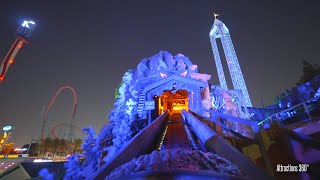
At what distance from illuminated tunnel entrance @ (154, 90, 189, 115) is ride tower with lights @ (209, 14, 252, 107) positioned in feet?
42.7

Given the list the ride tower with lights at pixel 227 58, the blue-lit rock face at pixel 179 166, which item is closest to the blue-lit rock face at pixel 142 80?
the ride tower with lights at pixel 227 58

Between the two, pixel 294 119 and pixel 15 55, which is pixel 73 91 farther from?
pixel 294 119

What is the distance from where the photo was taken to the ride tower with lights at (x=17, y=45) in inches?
1246

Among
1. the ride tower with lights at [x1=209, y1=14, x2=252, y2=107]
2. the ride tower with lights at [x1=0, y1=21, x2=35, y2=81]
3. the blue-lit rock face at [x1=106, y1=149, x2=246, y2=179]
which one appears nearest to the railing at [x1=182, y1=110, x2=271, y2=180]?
the blue-lit rock face at [x1=106, y1=149, x2=246, y2=179]

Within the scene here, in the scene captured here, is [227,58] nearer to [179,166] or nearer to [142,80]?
[142,80]

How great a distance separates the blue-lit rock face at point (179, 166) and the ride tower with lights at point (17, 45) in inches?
1472

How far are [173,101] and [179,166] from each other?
20.1 metres

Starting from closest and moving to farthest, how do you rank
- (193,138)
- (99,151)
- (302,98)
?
(193,138) → (99,151) → (302,98)

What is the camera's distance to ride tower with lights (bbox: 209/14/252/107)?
112 ft

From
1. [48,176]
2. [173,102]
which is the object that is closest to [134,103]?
[173,102]

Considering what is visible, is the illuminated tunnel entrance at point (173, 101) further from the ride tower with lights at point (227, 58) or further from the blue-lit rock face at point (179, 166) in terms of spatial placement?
the blue-lit rock face at point (179, 166)

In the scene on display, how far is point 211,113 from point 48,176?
1700 cm

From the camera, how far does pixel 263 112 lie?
27797 millimetres

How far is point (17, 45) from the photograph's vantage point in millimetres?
33156
